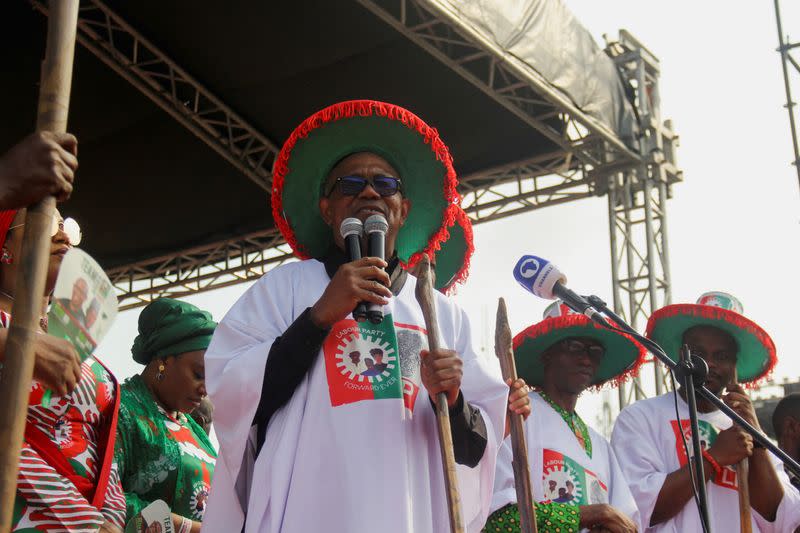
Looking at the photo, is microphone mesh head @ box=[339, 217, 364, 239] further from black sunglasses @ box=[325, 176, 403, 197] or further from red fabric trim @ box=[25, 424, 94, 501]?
red fabric trim @ box=[25, 424, 94, 501]

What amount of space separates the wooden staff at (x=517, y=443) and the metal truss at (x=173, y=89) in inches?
292

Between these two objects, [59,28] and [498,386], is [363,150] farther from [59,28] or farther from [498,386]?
[59,28]

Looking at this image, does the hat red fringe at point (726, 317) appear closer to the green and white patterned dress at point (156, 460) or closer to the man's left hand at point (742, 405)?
the man's left hand at point (742, 405)

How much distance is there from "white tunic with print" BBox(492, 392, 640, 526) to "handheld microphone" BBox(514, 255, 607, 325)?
90cm

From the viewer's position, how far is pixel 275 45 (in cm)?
1034

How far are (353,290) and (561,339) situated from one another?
2.80 metres

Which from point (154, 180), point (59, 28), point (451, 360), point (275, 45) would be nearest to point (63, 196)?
point (59, 28)

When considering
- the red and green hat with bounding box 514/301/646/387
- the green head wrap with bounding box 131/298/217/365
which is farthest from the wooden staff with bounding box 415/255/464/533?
the red and green hat with bounding box 514/301/646/387

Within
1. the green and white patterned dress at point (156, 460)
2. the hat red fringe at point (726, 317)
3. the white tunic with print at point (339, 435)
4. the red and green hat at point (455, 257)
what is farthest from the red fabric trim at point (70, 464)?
the hat red fringe at point (726, 317)

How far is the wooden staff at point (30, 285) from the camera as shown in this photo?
1807mm

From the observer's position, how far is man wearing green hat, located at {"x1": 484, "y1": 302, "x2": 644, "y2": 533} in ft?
14.0

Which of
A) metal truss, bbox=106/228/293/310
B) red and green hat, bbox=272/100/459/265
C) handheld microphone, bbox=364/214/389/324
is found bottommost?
handheld microphone, bbox=364/214/389/324

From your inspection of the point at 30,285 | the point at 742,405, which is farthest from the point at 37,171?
the point at 742,405

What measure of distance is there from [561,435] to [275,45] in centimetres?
672
